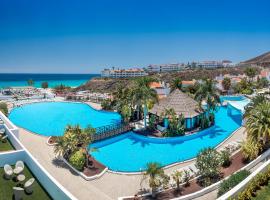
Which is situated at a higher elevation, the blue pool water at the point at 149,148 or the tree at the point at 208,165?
the tree at the point at 208,165

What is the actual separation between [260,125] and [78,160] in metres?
14.2

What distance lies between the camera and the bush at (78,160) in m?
20.0

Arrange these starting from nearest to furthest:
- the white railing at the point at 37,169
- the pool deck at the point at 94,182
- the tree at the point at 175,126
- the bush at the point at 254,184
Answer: the bush at the point at 254,184 → the white railing at the point at 37,169 → the pool deck at the point at 94,182 → the tree at the point at 175,126

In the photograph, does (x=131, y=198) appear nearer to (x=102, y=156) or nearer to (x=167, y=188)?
(x=167, y=188)

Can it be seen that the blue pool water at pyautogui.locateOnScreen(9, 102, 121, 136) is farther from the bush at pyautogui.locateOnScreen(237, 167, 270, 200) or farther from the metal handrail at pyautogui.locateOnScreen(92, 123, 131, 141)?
the bush at pyautogui.locateOnScreen(237, 167, 270, 200)

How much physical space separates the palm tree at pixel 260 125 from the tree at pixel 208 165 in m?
3.88

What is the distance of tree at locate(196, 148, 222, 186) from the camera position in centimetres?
1742

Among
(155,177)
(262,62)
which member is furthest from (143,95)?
(262,62)

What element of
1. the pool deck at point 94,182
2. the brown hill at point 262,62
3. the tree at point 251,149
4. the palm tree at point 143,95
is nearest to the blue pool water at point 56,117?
the palm tree at point 143,95

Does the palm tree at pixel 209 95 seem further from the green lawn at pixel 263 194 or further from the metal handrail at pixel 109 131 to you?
the green lawn at pixel 263 194

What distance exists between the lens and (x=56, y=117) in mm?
43375

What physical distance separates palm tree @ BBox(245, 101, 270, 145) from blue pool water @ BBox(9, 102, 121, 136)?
2176 centimetres

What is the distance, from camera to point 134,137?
3094cm

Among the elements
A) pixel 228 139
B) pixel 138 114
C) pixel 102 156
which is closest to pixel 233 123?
pixel 228 139
